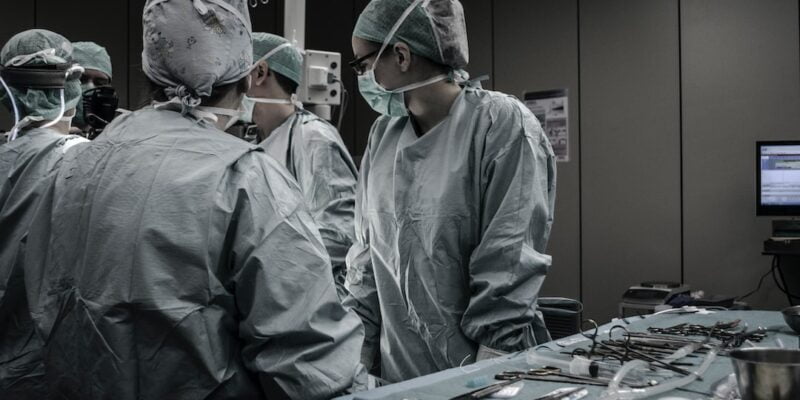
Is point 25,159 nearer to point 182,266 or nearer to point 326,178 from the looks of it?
point 326,178

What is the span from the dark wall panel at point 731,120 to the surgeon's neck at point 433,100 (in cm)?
297

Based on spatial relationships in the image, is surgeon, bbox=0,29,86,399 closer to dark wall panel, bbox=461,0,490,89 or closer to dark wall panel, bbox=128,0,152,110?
dark wall panel, bbox=128,0,152,110

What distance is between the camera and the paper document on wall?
16.2 ft

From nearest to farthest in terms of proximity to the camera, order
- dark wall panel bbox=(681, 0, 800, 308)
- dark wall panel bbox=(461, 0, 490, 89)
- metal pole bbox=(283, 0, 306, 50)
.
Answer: metal pole bbox=(283, 0, 306, 50) < dark wall panel bbox=(681, 0, 800, 308) < dark wall panel bbox=(461, 0, 490, 89)

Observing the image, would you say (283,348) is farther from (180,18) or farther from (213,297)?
(180,18)

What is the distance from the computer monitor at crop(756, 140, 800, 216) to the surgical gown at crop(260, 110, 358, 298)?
261 cm

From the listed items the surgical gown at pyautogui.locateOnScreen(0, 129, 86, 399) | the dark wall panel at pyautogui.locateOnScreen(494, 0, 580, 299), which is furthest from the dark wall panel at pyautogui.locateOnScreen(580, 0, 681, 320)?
the surgical gown at pyautogui.locateOnScreen(0, 129, 86, 399)

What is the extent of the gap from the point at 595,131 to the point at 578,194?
17.5 inches

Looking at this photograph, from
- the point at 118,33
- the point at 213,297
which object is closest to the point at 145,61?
the point at 213,297

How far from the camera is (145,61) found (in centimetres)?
134

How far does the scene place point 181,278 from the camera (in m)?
1.14

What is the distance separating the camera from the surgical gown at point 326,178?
2498mm

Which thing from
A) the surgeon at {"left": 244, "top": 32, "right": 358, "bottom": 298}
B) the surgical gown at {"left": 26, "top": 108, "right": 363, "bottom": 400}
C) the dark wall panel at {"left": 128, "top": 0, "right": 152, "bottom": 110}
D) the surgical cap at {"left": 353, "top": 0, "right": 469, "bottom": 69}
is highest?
the dark wall panel at {"left": 128, "top": 0, "right": 152, "bottom": 110}

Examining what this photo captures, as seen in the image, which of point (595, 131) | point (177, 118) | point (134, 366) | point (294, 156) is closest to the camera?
point (134, 366)
